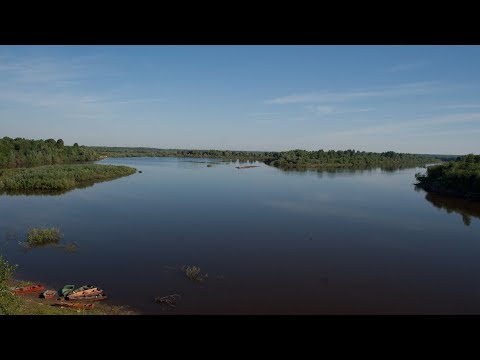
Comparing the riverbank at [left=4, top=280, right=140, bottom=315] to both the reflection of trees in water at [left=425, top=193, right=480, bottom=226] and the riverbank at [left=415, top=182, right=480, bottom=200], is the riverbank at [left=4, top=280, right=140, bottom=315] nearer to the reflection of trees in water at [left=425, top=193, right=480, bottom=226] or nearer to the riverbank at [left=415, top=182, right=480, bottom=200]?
the reflection of trees in water at [left=425, top=193, right=480, bottom=226]

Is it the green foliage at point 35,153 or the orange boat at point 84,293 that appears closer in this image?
the orange boat at point 84,293

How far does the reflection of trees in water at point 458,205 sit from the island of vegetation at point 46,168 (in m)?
Result: 35.3

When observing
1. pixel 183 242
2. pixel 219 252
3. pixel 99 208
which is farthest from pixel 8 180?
pixel 219 252

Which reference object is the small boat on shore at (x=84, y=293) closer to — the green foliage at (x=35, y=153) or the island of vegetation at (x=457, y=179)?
the island of vegetation at (x=457, y=179)

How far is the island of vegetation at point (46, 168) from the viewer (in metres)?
34.5

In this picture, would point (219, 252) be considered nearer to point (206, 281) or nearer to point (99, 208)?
point (206, 281)

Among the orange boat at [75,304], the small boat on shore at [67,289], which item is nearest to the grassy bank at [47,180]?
the small boat on shore at [67,289]

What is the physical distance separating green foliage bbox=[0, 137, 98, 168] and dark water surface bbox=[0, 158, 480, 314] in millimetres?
26846

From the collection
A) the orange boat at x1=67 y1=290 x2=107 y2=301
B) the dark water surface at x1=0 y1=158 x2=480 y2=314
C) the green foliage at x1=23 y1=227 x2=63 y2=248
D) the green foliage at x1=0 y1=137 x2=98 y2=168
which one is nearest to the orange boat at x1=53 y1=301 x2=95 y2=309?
the orange boat at x1=67 y1=290 x2=107 y2=301

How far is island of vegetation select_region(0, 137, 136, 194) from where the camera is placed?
113 ft
